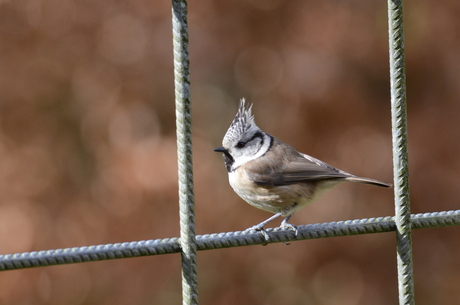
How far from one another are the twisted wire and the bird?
93 centimetres

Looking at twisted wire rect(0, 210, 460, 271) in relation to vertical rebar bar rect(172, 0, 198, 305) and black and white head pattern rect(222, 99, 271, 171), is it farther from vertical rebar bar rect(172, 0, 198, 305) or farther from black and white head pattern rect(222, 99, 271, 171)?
black and white head pattern rect(222, 99, 271, 171)

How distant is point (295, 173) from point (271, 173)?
0.36 ft

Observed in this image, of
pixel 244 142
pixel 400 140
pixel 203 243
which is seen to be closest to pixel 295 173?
pixel 244 142

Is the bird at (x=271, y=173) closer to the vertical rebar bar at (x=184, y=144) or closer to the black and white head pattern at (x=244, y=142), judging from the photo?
the black and white head pattern at (x=244, y=142)

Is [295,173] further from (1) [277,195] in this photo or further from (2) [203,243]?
(2) [203,243]

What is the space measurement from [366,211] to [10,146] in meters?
2.26

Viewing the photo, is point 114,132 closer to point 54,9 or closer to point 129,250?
point 54,9

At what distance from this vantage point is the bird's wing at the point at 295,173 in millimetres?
2582

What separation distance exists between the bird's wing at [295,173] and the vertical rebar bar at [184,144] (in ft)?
4.16

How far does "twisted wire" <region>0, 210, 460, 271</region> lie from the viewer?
121cm

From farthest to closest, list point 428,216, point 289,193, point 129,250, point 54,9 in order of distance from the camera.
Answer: point 54,9, point 289,193, point 428,216, point 129,250

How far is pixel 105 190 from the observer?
3.55 m

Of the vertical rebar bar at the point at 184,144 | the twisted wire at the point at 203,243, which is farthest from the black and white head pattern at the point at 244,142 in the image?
the vertical rebar bar at the point at 184,144

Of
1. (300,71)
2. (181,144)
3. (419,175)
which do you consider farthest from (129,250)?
(419,175)
